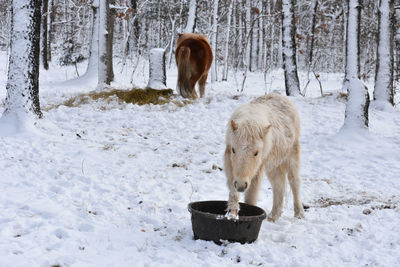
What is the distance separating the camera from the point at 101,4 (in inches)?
467

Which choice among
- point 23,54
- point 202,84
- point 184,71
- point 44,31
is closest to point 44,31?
point 44,31

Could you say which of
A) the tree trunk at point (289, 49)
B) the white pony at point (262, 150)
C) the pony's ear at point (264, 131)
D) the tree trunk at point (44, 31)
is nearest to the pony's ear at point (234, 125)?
the white pony at point (262, 150)

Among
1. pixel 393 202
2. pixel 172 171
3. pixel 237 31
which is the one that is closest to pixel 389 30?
pixel 393 202

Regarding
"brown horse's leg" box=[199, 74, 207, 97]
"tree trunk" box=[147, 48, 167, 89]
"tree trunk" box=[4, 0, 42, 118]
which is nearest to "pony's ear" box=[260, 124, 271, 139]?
"tree trunk" box=[4, 0, 42, 118]

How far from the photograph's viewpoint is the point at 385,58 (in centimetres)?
1073

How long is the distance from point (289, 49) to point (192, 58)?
402 cm

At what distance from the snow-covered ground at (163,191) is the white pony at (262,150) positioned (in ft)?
1.38

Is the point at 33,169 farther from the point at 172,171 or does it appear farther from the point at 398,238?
the point at 398,238

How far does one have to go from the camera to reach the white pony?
11.4 feet

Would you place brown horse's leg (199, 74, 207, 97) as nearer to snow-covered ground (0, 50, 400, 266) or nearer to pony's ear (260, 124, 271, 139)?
snow-covered ground (0, 50, 400, 266)

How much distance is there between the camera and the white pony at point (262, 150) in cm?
349

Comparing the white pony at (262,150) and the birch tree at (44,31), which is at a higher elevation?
the birch tree at (44,31)

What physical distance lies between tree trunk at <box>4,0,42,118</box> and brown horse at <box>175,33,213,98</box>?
3.23 m

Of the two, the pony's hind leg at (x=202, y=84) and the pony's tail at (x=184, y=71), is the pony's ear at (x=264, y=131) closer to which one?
the pony's tail at (x=184, y=71)
